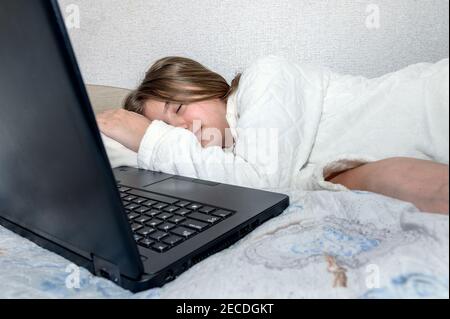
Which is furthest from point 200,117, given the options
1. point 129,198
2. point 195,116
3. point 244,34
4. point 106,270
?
point 106,270

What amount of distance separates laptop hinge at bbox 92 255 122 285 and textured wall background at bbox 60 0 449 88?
0.53 m

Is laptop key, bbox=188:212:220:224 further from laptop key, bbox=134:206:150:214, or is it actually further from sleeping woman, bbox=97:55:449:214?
sleeping woman, bbox=97:55:449:214

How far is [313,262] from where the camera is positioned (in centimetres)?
40

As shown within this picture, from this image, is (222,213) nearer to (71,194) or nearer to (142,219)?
(142,219)

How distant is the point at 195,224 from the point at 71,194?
6.4 inches

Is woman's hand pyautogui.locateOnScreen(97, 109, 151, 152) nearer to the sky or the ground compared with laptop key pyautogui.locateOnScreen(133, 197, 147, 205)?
nearer to the sky

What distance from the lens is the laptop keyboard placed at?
18.4 inches

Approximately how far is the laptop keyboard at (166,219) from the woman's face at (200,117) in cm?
35

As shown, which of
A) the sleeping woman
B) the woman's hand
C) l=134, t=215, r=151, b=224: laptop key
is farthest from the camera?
the woman's hand

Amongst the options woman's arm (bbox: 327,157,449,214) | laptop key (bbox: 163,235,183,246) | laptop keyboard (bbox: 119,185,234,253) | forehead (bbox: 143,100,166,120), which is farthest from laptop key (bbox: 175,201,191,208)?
forehead (bbox: 143,100,166,120)

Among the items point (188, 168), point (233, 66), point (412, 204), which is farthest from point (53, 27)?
point (233, 66)

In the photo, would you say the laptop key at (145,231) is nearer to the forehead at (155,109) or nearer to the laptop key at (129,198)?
the laptop key at (129,198)

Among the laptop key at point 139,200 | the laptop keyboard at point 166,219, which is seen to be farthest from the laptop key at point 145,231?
the laptop key at point 139,200
